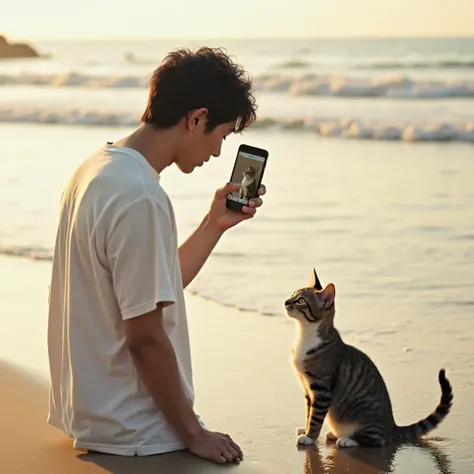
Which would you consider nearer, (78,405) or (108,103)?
(78,405)

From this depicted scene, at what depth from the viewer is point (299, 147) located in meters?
11.1

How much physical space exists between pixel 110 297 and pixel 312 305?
762 millimetres

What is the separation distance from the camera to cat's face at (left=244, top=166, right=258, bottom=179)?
3.34 m

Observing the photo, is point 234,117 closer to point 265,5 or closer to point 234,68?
point 234,68

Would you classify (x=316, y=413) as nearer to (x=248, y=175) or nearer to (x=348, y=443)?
(x=348, y=443)

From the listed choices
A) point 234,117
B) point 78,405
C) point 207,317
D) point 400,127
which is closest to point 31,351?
point 207,317

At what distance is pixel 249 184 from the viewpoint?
3357 mm

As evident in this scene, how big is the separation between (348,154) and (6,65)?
16.1 m

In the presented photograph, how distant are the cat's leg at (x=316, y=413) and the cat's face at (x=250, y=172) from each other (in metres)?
0.69

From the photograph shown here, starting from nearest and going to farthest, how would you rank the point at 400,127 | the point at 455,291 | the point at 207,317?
the point at 207,317 → the point at 455,291 → the point at 400,127

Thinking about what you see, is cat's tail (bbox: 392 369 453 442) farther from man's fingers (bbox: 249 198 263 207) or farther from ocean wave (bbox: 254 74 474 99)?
ocean wave (bbox: 254 74 474 99)

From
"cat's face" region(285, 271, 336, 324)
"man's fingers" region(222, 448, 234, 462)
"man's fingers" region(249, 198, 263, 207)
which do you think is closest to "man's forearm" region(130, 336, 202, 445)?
"man's fingers" region(222, 448, 234, 462)

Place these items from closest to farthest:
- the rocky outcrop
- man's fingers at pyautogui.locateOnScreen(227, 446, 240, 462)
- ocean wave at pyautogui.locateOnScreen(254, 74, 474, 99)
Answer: man's fingers at pyautogui.locateOnScreen(227, 446, 240, 462), ocean wave at pyautogui.locateOnScreen(254, 74, 474, 99), the rocky outcrop

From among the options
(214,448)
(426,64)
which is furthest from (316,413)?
(426,64)
